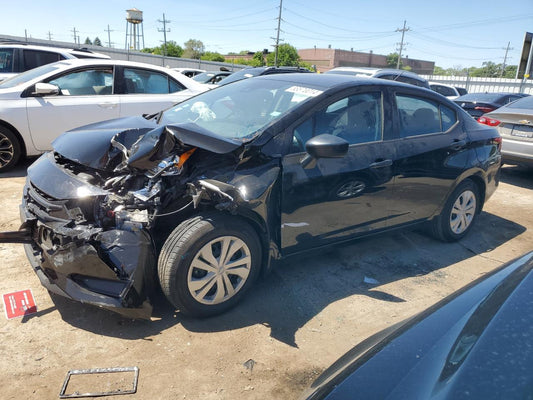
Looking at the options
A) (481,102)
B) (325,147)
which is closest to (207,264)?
(325,147)

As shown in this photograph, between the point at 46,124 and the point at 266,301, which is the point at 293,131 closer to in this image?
the point at 266,301

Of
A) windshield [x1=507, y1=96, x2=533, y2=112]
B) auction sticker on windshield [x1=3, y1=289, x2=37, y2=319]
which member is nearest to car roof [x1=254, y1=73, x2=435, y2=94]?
auction sticker on windshield [x1=3, y1=289, x2=37, y2=319]

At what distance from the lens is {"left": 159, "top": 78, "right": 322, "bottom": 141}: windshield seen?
3.23m

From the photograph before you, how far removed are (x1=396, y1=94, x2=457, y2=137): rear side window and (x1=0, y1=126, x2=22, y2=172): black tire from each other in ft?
16.9

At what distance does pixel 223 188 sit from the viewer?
2.69m

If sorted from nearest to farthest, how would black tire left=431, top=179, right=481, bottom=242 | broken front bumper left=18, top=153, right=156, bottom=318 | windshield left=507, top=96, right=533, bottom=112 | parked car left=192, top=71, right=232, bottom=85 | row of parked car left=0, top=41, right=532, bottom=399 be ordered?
1. row of parked car left=0, top=41, right=532, bottom=399
2. broken front bumper left=18, top=153, right=156, bottom=318
3. black tire left=431, top=179, right=481, bottom=242
4. windshield left=507, top=96, right=533, bottom=112
5. parked car left=192, top=71, right=232, bottom=85

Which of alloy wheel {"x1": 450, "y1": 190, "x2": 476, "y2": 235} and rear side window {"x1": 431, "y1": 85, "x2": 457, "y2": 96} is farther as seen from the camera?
rear side window {"x1": 431, "y1": 85, "x2": 457, "y2": 96}

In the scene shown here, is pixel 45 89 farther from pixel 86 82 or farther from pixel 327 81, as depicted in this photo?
pixel 327 81

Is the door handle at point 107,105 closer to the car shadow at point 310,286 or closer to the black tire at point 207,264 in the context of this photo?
the car shadow at point 310,286

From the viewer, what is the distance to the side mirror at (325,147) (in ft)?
9.71

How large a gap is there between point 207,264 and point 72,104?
14.0ft

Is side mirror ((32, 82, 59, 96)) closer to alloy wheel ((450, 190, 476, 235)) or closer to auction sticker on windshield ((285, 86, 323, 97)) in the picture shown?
auction sticker on windshield ((285, 86, 323, 97))

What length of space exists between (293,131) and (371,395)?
214cm

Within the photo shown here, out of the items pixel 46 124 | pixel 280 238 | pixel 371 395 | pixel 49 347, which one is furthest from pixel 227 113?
pixel 46 124
